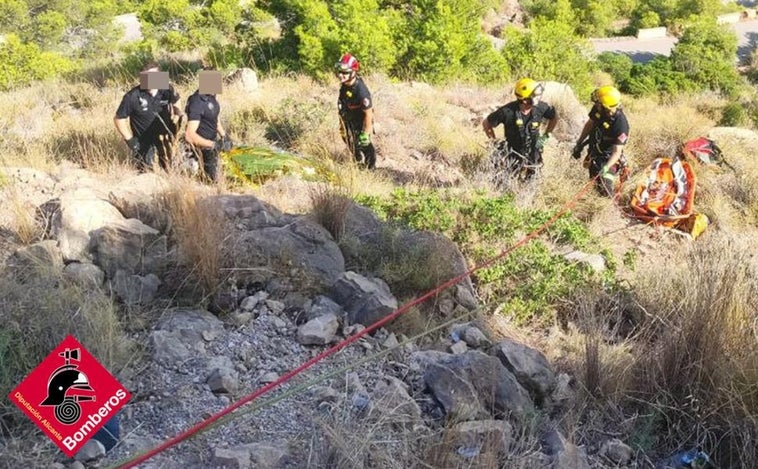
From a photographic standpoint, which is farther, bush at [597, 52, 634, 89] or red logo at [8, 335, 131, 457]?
bush at [597, 52, 634, 89]

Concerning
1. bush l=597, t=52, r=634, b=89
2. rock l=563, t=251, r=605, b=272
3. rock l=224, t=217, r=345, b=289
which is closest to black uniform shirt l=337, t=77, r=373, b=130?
rock l=563, t=251, r=605, b=272

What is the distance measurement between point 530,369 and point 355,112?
13.3ft

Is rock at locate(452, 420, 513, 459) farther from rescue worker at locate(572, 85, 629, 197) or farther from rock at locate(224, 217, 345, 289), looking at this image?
rescue worker at locate(572, 85, 629, 197)

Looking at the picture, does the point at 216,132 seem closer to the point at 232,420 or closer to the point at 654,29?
the point at 232,420

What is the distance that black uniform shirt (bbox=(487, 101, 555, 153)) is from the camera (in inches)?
243

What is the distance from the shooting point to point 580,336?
12.7ft

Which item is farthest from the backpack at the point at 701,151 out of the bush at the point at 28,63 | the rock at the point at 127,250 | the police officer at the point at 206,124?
the bush at the point at 28,63

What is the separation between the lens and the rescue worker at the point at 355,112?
634 centimetres

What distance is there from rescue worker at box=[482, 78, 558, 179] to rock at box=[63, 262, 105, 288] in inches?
157

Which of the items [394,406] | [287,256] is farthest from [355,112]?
[394,406]

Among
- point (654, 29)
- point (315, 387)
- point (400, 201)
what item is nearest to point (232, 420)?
point (315, 387)

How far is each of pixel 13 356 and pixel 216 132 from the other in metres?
3.35

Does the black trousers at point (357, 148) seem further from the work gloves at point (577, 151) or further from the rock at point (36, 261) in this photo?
the rock at point (36, 261)

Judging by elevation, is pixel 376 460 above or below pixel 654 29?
above
